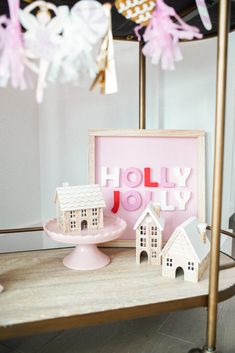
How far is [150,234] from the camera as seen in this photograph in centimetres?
87

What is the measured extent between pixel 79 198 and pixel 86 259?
136mm

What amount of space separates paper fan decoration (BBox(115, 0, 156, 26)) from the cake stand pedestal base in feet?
1.60

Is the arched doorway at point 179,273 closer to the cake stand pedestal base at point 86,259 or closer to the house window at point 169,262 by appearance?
the house window at point 169,262


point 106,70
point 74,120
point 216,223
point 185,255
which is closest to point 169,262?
point 185,255

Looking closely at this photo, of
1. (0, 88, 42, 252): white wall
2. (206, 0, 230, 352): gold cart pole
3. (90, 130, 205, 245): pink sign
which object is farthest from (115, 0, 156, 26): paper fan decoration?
(0, 88, 42, 252): white wall

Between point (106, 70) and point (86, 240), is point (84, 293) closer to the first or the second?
point (86, 240)

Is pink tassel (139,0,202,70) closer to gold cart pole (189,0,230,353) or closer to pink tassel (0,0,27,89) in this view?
gold cart pole (189,0,230,353)

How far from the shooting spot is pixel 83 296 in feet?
2.29

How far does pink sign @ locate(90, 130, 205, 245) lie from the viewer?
0.97 metres

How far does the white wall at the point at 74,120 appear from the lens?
3.75 ft

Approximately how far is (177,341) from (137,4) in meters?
0.72

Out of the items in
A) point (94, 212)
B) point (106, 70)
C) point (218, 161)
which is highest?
point (106, 70)

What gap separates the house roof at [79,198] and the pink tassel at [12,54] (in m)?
0.37

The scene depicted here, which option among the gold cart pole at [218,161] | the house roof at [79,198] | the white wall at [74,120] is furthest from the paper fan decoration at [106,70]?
the white wall at [74,120]
